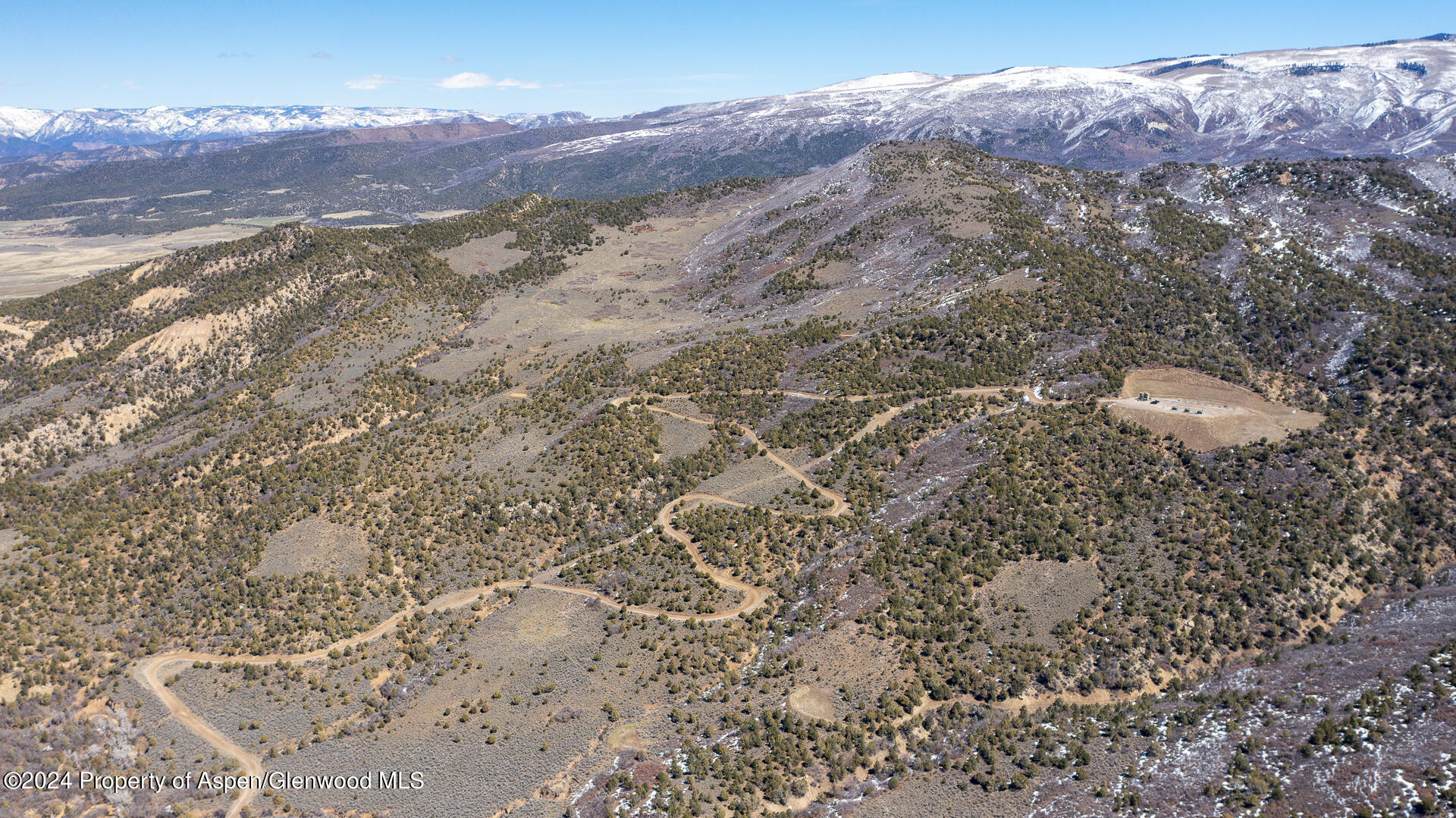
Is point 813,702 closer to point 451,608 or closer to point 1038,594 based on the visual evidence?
point 1038,594

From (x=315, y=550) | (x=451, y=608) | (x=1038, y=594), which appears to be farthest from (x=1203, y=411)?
(x=315, y=550)

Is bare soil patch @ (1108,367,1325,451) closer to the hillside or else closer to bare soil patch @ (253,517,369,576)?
the hillside

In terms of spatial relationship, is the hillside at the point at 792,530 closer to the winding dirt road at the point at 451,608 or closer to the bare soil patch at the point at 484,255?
the winding dirt road at the point at 451,608

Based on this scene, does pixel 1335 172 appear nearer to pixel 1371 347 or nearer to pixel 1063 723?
pixel 1371 347

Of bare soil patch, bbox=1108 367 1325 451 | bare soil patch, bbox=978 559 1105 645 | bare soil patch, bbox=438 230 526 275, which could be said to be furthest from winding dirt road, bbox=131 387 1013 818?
bare soil patch, bbox=438 230 526 275

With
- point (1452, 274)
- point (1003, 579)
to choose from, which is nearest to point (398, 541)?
point (1003, 579)

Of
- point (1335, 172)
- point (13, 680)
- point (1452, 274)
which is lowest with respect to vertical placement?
point (13, 680)

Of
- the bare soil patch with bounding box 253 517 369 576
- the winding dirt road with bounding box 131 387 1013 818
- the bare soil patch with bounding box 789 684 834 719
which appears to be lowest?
the bare soil patch with bounding box 789 684 834 719

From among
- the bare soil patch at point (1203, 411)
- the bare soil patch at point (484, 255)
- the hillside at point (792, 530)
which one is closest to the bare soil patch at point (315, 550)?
the hillside at point (792, 530)
